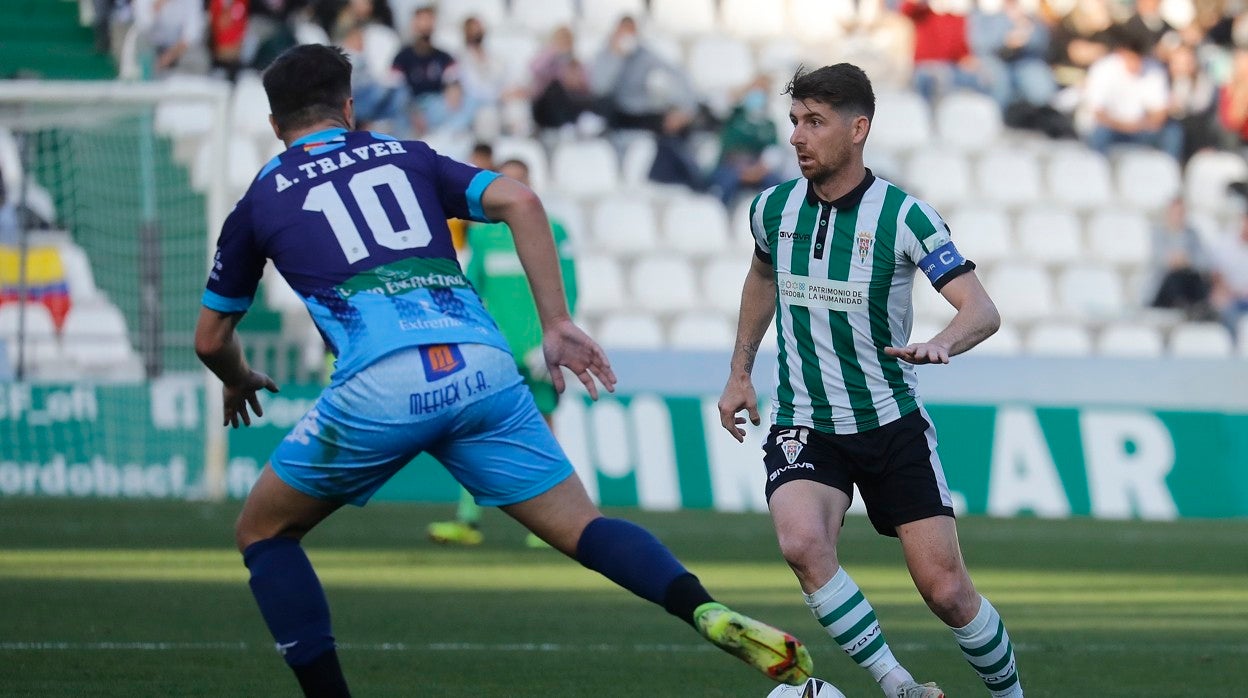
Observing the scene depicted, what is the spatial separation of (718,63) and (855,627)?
15986mm

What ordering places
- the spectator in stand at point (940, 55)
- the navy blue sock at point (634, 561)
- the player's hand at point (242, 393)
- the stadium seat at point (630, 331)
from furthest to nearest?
1. the spectator in stand at point (940, 55)
2. the stadium seat at point (630, 331)
3. the player's hand at point (242, 393)
4. the navy blue sock at point (634, 561)

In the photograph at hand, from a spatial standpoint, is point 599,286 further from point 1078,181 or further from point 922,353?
point 922,353

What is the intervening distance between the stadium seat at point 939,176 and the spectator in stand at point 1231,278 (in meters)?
2.74

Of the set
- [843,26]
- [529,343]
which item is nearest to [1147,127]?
[843,26]

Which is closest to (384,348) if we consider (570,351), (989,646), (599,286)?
(570,351)

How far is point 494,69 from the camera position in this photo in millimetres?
19719

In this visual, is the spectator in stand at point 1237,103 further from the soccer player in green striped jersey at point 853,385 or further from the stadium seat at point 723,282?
the soccer player in green striped jersey at point 853,385

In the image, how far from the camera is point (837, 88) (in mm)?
5867

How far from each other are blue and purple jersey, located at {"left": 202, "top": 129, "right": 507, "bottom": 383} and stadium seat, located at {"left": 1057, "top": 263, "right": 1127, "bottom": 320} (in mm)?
15159

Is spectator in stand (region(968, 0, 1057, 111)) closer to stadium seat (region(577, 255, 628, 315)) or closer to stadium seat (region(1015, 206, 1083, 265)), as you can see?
stadium seat (region(1015, 206, 1083, 265))

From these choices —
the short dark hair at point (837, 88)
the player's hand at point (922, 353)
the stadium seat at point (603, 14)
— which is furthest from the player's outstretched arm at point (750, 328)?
the stadium seat at point (603, 14)

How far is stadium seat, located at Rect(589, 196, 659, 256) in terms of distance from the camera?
18734 mm

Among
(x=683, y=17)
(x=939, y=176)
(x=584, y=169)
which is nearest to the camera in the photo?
(x=584, y=169)

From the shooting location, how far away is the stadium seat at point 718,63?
21031 millimetres
